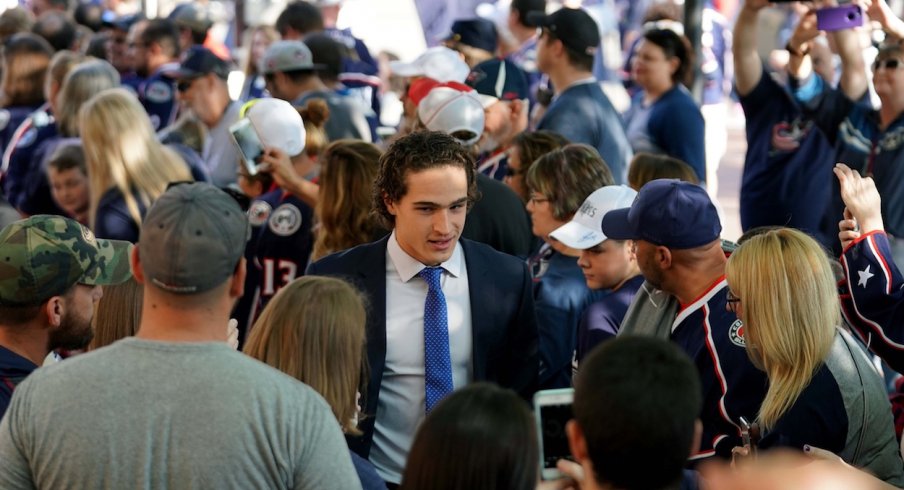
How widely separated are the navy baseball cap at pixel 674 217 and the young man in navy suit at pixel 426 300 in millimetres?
460

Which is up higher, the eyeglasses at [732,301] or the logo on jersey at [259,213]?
the eyeglasses at [732,301]

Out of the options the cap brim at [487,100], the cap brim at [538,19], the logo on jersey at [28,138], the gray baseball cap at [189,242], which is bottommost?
the logo on jersey at [28,138]

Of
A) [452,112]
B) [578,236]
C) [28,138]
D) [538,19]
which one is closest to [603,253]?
[578,236]

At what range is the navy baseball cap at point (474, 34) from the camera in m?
9.06

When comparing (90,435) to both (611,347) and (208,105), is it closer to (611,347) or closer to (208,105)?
(611,347)

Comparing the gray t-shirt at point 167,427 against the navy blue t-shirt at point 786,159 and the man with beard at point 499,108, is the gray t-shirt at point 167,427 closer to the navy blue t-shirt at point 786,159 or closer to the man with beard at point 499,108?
the man with beard at point 499,108

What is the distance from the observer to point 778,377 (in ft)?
12.2

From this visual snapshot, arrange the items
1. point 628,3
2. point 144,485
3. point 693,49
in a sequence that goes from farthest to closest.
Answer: point 628,3 → point 693,49 → point 144,485

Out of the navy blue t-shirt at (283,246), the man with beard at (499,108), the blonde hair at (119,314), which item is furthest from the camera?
the man with beard at (499,108)

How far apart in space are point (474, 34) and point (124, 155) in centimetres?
319

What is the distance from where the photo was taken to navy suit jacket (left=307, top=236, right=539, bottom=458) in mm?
4258

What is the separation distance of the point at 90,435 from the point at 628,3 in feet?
57.1

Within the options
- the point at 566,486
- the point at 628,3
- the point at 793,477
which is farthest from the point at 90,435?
the point at 628,3

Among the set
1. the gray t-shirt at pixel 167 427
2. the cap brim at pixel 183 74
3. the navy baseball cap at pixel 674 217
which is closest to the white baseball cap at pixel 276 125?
the navy baseball cap at pixel 674 217
